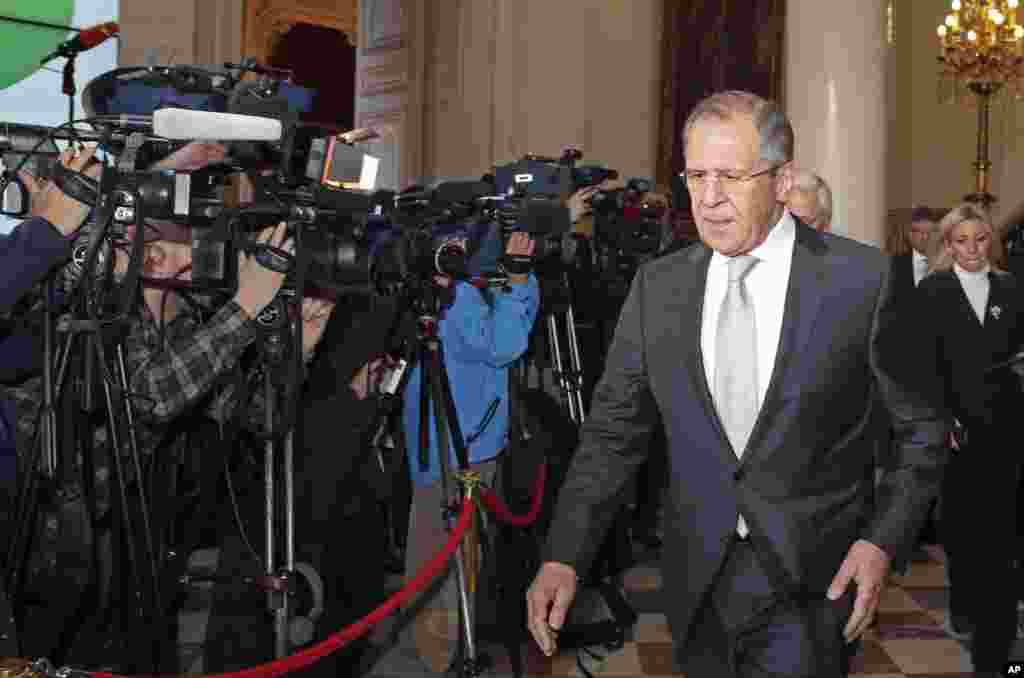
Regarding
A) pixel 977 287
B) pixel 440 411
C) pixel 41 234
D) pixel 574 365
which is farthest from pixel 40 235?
pixel 977 287

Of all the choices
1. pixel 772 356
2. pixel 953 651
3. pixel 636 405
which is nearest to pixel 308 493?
pixel 636 405

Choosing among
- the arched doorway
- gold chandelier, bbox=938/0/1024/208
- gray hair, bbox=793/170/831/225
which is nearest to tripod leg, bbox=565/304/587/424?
gray hair, bbox=793/170/831/225

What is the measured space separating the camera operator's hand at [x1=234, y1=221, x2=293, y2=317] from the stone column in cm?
369

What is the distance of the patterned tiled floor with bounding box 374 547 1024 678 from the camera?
13.8 feet

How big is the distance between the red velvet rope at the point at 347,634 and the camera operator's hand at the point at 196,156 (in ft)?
3.46

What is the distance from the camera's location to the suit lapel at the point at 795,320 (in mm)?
2047

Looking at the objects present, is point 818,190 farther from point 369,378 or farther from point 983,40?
point 983,40

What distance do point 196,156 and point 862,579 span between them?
1656mm

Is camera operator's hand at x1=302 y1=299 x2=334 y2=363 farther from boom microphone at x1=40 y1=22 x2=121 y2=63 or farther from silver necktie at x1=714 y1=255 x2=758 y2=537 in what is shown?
silver necktie at x1=714 y1=255 x2=758 y2=537

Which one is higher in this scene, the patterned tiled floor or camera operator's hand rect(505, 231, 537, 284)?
camera operator's hand rect(505, 231, 537, 284)

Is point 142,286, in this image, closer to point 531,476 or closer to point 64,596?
point 64,596

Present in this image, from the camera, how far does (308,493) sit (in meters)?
3.71

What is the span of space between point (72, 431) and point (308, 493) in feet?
3.30

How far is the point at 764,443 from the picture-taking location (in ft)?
6.71
